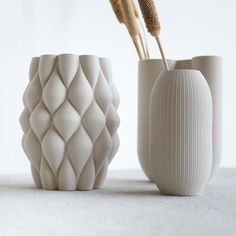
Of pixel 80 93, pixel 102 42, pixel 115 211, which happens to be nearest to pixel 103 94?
pixel 80 93

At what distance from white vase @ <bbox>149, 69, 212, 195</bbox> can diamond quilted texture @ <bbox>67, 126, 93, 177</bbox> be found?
110mm

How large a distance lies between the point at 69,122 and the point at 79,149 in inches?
1.7

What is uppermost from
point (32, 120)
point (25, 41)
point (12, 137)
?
point (25, 41)

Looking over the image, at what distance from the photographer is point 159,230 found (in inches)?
23.3

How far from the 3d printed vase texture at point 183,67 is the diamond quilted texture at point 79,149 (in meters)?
0.14

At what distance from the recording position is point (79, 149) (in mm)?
892

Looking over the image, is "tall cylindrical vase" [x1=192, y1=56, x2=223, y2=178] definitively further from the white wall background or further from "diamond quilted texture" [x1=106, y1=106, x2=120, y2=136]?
the white wall background

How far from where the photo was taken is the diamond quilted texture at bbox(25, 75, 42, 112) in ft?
3.01

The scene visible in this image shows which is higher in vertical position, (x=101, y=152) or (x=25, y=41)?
(x=25, y=41)

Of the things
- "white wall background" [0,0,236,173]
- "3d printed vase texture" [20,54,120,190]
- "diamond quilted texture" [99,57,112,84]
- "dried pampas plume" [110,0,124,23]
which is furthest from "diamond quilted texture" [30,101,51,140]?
"white wall background" [0,0,236,173]

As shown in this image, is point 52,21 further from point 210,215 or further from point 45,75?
point 210,215

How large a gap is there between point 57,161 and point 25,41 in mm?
591

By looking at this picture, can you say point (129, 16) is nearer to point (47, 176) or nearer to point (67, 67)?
point (67, 67)

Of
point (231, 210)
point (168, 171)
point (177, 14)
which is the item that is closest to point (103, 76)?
point (168, 171)
